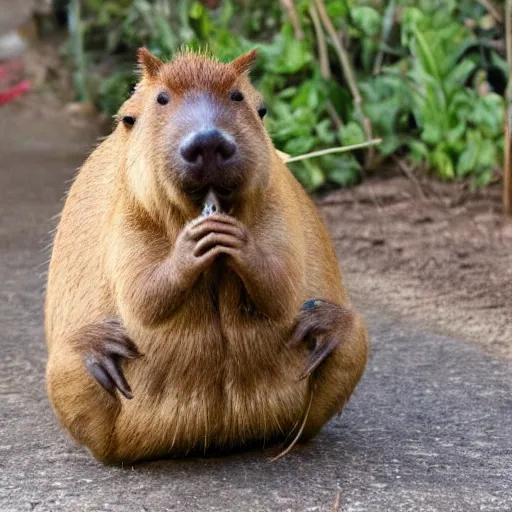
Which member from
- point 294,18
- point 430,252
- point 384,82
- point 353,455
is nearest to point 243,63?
point 353,455

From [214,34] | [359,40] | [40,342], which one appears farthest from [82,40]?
[40,342]

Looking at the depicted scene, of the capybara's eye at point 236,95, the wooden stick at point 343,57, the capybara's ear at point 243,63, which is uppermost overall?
the capybara's ear at point 243,63

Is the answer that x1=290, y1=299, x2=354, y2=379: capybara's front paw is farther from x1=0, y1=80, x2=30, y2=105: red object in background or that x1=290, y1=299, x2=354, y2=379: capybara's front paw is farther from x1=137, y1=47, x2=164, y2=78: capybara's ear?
x1=0, y1=80, x2=30, y2=105: red object in background

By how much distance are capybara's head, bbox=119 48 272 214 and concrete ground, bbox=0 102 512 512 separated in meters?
0.94

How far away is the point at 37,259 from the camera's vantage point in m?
6.68

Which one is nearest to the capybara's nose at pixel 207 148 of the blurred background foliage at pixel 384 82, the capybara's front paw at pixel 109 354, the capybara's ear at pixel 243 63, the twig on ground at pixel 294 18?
the capybara's ear at pixel 243 63

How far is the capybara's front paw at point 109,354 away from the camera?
3.66 meters

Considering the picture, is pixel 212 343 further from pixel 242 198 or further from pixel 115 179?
pixel 115 179

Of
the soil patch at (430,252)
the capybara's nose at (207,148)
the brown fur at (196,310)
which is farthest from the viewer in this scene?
the soil patch at (430,252)

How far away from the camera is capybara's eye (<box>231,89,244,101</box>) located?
3.58 m

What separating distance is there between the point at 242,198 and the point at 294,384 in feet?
2.24

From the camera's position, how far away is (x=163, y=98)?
358 centimetres

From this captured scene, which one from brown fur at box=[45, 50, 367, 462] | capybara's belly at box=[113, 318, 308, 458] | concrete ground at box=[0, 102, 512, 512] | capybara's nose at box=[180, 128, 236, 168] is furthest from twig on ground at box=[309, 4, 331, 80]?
→ capybara's nose at box=[180, 128, 236, 168]

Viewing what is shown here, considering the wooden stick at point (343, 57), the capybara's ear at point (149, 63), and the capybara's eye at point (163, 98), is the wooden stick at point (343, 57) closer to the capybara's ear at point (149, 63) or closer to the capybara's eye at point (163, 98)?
the capybara's ear at point (149, 63)
